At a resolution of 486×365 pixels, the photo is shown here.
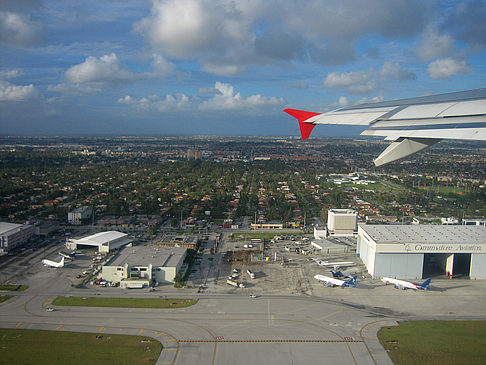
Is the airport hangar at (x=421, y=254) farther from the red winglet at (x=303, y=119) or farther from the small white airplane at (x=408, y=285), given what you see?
the red winglet at (x=303, y=119)

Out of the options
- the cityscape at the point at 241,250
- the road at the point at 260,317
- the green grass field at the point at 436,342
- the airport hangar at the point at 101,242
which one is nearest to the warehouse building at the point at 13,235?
the cityscape at the point at 241,250

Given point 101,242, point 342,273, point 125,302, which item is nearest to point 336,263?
point 342,273

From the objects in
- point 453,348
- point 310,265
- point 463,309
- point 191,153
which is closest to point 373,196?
point 310,265

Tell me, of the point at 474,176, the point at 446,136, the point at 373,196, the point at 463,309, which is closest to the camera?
the point at 446,136

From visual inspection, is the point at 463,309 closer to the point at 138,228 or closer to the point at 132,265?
the point at 132,265

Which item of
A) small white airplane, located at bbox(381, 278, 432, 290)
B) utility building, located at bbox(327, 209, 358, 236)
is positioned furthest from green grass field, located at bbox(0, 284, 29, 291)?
utility building, located at bbox(327, 209, 358, 236)

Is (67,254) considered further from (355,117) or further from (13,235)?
(355,117)
